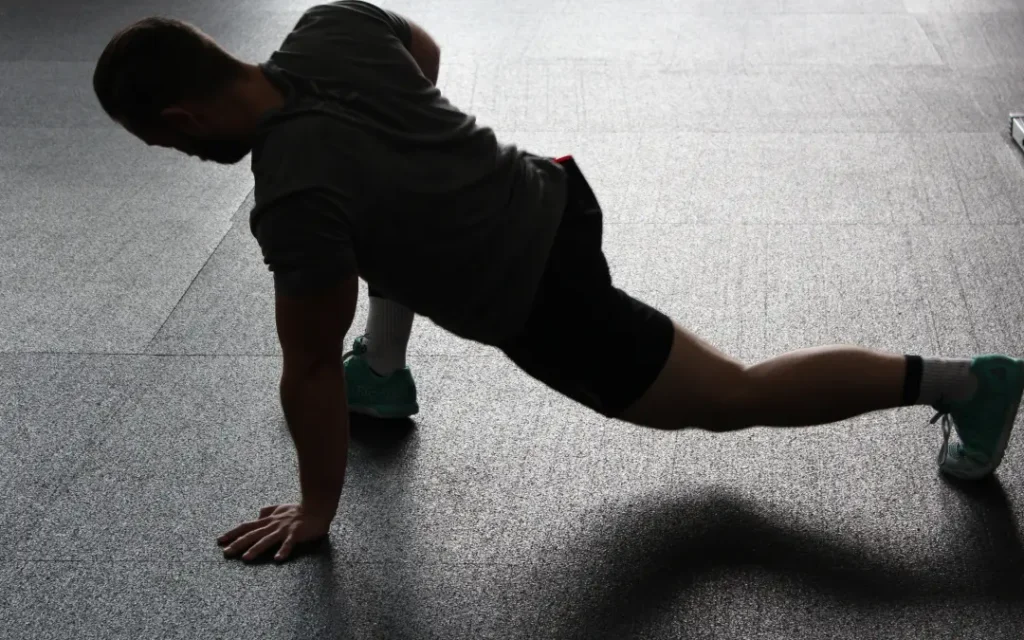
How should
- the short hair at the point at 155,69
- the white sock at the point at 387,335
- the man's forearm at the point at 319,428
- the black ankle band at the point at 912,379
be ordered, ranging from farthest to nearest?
the white sock at the point at 387,335 → the black ankle band at the point at 912,379 → the man's forearm at the point at 319,428 → the short hair at the point at 155,69

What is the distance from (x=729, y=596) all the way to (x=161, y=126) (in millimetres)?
922

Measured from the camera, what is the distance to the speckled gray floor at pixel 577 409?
149 centimetres

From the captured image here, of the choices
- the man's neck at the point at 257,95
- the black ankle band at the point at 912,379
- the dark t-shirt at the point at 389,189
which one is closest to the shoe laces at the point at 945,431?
the black ankle band at the point at 912,379

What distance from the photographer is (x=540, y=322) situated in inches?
57.0

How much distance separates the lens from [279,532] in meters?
1.57

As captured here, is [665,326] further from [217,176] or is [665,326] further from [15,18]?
[15,18]

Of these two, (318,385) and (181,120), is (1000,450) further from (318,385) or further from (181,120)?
(181,120)

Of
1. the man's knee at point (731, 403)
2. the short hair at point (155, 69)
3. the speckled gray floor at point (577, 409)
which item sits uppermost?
the short hair at point (155, 69)

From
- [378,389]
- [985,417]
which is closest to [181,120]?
[378,389]

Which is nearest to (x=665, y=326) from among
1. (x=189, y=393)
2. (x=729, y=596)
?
(x=729, y=596)

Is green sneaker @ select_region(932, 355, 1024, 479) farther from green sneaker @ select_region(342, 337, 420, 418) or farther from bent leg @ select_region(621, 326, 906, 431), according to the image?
green sneaker @ select_region(342, 337, 420, 418)

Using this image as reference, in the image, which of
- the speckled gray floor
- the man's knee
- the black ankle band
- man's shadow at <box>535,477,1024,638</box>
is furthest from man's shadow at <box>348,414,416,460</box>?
the black ankle band

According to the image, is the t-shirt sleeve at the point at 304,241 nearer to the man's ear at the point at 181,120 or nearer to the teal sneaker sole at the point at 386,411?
the man's ear at the point at 181,120

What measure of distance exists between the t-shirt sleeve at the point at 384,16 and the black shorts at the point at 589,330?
33 cm
